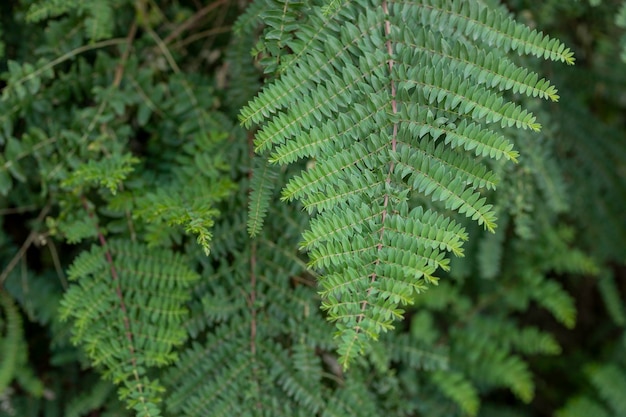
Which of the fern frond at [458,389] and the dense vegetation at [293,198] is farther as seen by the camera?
the fern frond at [458,389]

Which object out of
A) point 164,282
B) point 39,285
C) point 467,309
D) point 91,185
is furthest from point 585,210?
point 39,285

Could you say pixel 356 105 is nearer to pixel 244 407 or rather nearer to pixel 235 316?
pixel 235 316

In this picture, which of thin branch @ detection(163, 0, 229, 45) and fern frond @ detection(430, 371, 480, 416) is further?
fern frond @ detection(430, 371, 480, 416)

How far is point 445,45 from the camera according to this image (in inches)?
49.6

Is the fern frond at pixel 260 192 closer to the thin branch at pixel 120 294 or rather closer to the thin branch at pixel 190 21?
the thin branch at pixel 120 294

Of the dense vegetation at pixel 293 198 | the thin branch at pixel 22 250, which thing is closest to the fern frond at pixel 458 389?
the dense vegetation at pixel 293 198

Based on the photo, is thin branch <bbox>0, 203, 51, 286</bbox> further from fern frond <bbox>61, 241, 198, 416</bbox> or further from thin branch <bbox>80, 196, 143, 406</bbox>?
fern frond <bbox>61, 241, 198, 416</bbox>

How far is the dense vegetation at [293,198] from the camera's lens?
3.84 ft

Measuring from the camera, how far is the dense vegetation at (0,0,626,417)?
3.84 ft

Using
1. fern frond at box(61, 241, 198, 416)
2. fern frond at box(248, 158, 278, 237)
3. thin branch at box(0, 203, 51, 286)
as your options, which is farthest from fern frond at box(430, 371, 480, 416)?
thin branch at box(0, 203, 51, 286)

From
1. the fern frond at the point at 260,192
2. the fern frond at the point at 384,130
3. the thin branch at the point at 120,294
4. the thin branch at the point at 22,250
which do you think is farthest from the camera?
the thin branch at the point at 22,250

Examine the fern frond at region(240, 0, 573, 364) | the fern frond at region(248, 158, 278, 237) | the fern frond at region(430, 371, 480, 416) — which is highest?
the fern frond at region(240, 0, 573, 364)

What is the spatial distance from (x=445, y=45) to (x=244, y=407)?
3.17 feet

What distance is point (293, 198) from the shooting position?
5.47 ft
